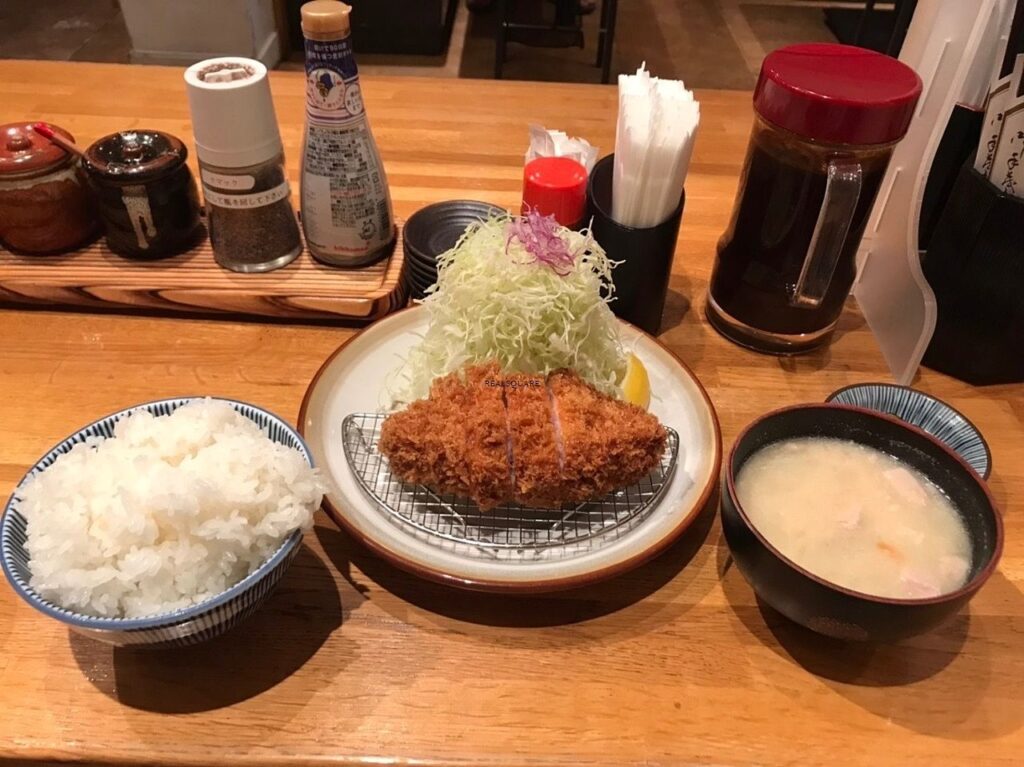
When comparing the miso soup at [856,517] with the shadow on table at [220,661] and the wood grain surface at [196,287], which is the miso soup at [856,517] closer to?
the shadow on table at [220,661]

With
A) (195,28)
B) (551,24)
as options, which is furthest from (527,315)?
(551,24)

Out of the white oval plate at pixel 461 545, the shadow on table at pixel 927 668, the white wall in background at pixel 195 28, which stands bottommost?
the white wall in background at pixel 195 28

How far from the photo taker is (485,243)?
4.04 feet

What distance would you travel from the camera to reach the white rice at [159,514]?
78cm

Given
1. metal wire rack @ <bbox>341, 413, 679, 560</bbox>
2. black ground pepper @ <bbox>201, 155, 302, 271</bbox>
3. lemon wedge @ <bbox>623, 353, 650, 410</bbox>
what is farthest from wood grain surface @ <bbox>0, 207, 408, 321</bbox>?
lemon wedge @ <bbox>623, 353, 650, 410</bbox>

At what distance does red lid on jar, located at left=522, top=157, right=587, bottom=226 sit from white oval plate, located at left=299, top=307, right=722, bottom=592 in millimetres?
216

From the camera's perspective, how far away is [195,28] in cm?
439

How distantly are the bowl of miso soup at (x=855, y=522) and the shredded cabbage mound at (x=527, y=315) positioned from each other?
0.28 m

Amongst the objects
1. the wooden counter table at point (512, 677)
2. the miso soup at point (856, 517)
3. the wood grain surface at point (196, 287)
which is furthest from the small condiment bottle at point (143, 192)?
the miso soup at point (856, 517)

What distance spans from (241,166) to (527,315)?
58cm

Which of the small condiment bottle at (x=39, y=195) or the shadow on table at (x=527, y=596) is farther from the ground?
the small condiment bottle at (x=39, y=195)

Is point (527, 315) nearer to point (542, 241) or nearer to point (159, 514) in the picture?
point (542, 241)

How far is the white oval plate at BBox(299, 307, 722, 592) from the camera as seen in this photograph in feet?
3.04

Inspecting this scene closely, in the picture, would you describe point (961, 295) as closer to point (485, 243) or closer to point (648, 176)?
point (648, 176)
